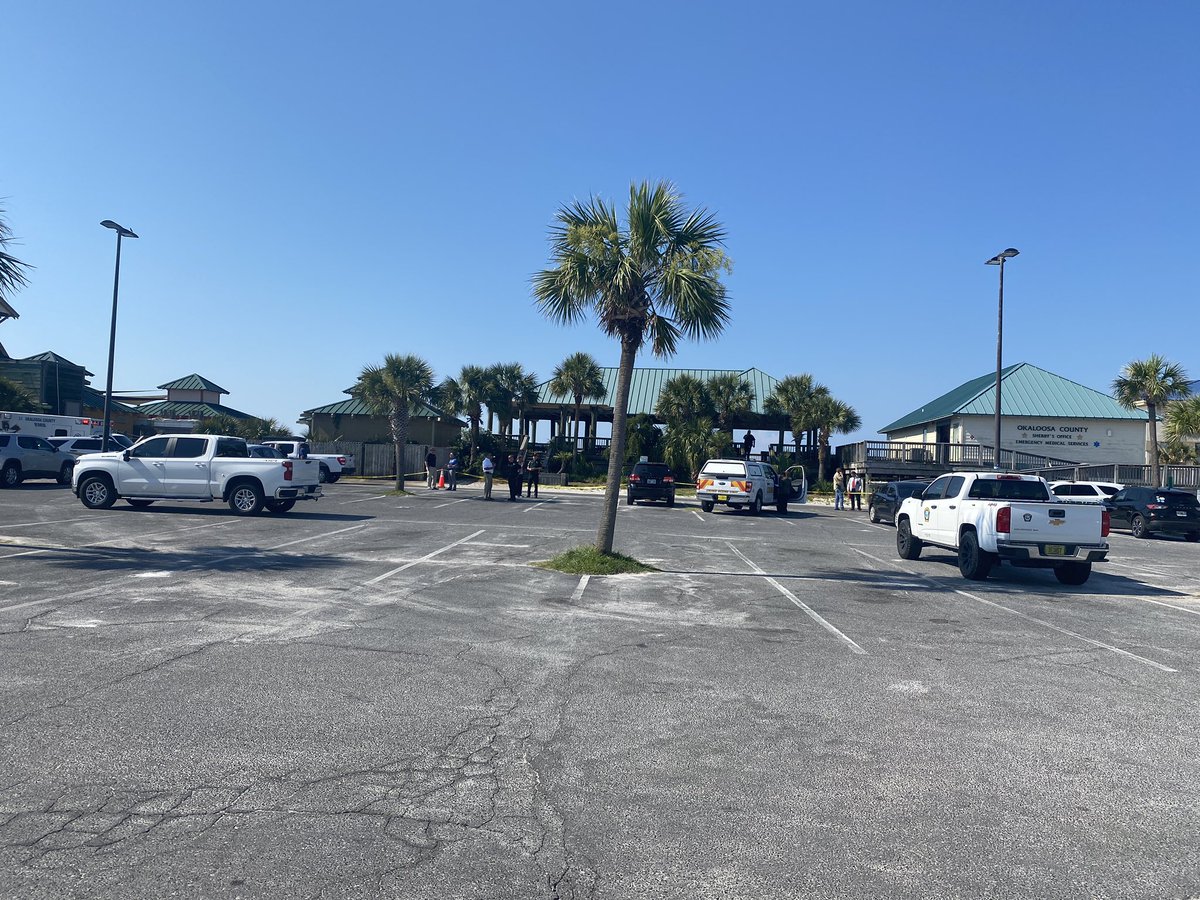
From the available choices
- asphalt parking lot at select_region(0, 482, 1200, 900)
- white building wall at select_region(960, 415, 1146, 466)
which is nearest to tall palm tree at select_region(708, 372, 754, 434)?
white building wall at select_region(960, 415, 1146, 466)

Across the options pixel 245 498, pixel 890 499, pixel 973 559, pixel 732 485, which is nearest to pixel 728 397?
pixel 732 485

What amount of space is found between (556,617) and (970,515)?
8191mm

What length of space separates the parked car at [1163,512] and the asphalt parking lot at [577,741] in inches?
693

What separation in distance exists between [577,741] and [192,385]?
81941 mm

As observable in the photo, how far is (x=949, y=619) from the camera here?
1070 cm

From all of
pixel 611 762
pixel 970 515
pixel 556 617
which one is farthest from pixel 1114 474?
pixel 611 762

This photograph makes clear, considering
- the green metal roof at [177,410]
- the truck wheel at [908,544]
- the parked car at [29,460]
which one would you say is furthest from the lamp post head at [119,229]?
the green metal roof at [177,410]

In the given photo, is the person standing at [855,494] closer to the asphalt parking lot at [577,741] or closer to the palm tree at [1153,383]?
the palm tree at [1153,383]

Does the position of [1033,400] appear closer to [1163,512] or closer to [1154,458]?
[1154,458]

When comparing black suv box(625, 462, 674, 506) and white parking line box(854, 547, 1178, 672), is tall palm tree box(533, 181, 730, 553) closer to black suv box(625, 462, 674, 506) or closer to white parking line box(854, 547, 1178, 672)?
white parking line box(854, 547, 1178, 672)

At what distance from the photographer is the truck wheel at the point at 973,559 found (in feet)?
47.4

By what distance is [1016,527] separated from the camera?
1384cm

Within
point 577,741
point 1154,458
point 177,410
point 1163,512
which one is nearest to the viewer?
point 577,741

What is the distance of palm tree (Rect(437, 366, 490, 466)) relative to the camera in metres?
53.5
